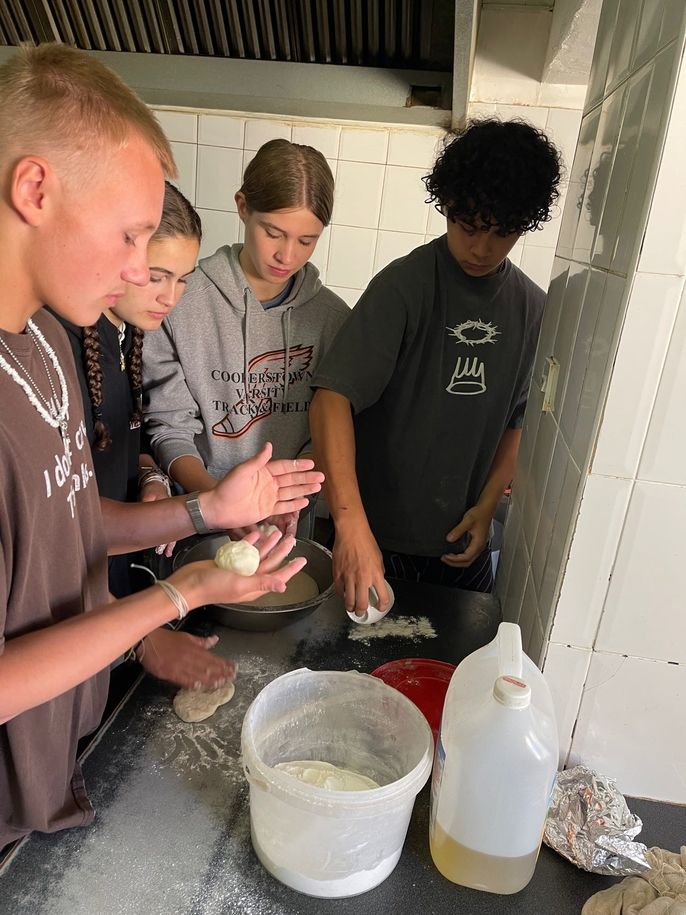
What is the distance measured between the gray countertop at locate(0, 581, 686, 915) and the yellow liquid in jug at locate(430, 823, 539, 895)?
10 mm

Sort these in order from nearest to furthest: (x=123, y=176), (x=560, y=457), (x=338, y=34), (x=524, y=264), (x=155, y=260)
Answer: (x=123, y=176), (x=560, y=457), (x=155, y=260), (x=338, y=34), (x=524, y=264)

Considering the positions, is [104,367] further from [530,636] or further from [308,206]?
[530,636]

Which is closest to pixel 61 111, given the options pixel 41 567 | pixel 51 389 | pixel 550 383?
pixel 51 389

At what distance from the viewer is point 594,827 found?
79cm

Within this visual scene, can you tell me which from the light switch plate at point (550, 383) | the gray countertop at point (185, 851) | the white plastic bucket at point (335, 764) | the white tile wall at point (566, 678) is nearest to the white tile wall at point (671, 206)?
the light switch plate at point (550, 383)

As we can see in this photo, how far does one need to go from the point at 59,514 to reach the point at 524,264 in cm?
238

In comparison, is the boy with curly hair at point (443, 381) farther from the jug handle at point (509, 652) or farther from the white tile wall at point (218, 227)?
the white tile wall at point (218, 227)

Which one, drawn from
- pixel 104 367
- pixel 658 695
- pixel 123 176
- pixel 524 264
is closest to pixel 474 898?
pixel 658 695

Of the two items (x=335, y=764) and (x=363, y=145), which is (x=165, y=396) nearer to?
(x=335, y=764)

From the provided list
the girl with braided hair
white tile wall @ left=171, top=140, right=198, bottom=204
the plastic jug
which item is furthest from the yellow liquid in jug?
white tile wall @ left=171, top=140, right=198, bottom=204

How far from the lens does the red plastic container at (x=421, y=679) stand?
978 mm

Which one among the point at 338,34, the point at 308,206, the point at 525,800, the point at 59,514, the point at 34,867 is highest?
the point at 338,34

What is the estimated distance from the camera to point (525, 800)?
2.28 feet

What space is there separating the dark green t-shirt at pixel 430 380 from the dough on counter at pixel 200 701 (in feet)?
2.12
